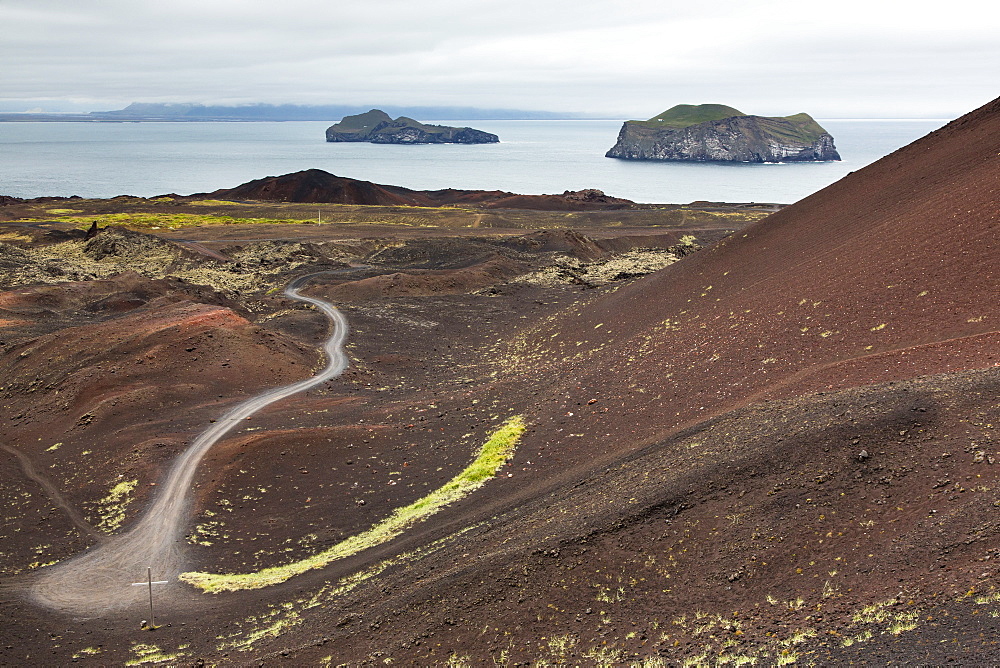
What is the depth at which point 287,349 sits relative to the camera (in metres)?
36.9

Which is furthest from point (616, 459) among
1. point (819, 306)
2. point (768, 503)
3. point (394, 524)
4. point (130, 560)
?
point (130, 560)

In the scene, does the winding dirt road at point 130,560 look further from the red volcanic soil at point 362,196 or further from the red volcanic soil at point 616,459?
the red volcanic soil at point 362,196

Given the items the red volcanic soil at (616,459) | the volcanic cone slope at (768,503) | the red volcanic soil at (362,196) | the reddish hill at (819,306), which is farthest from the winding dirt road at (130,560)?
the red volcanic soil at (362,196)

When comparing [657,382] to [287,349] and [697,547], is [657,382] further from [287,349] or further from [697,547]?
[287,349]

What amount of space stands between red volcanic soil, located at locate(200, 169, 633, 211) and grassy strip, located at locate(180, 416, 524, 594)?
8784 cm

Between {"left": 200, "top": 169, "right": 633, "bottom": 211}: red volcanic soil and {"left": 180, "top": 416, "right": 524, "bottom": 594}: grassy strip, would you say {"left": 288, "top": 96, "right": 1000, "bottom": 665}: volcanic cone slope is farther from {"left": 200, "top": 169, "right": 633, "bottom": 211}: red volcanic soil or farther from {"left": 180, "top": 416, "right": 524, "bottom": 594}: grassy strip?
{"left": 200, "top": 169, "right": 633, "bottom": 211}: red volcanic soil

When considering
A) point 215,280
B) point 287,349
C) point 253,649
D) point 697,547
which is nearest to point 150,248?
point 215,280

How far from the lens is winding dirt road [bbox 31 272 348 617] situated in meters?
18.3

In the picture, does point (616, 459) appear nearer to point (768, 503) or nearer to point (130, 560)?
point (768, 503)

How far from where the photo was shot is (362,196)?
11419 centimetres

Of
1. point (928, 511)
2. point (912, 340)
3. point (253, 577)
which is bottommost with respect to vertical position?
point (253, 577)

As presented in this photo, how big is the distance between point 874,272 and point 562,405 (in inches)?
498

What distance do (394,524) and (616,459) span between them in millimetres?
6499

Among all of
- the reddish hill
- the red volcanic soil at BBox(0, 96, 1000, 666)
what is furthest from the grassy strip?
the reddish hill
